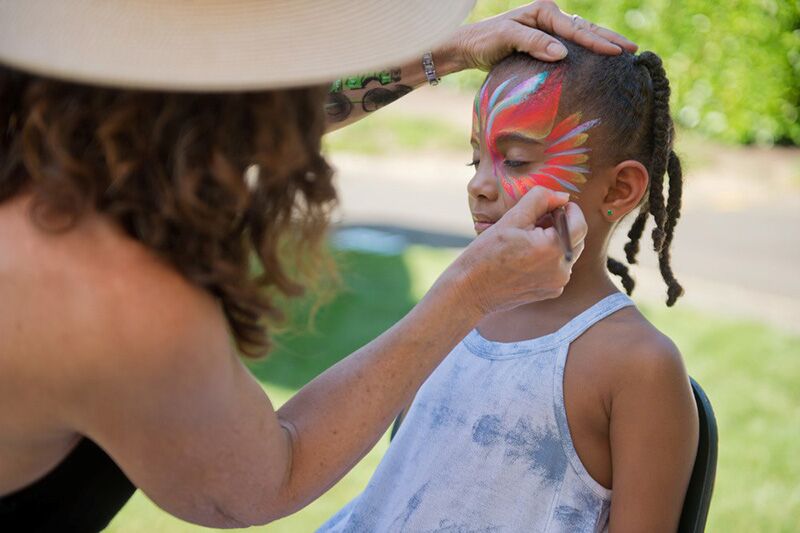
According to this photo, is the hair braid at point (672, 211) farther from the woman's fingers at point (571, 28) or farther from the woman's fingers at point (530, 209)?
the woman's fingers at point (530, 209)

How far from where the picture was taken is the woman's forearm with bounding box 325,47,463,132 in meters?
2.58

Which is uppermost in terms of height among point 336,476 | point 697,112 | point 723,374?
point 336,476

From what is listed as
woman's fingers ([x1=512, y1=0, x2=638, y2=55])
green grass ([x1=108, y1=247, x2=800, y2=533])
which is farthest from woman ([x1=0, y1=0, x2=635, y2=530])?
green grass ([x1=108, y1=247, x2=800, y2=533])

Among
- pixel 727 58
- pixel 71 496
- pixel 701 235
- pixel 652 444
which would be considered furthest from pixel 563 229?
pixel 727 58

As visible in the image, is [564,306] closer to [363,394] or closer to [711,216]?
[363,394]

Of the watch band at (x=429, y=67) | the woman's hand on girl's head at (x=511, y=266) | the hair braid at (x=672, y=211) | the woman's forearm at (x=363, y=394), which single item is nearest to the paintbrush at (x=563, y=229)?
the woman's hand on girl's head at (x=511, y=266)

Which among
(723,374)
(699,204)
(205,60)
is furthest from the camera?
(699,204)

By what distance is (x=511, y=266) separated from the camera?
1.77 m

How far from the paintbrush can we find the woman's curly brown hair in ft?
1.75

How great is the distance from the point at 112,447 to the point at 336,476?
1.35 feet

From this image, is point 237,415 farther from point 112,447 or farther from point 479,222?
point 479,222

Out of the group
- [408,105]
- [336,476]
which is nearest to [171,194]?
[336,476]

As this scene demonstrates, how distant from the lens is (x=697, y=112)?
11406 millimetres

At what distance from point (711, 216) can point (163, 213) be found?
8296mm
